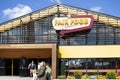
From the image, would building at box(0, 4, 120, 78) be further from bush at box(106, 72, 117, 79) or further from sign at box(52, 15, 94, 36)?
bush at box(106, 72, 117, 79)

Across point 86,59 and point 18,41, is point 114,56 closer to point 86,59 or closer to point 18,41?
point 86,59

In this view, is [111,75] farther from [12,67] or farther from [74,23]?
[12,67]

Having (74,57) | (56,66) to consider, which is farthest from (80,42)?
(56,66)

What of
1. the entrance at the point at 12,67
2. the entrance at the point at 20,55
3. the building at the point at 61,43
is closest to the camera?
the entrance at the point at 20,55

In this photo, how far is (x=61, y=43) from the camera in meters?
46.0

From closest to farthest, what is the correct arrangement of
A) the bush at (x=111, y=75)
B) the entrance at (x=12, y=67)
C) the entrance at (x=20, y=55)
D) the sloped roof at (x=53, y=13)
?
the bush at (x=111, y=75) < the entrance at (x=20, y=55) < the sloped roof at (x=53, y=13) < the entrance at (x=12, y=67)

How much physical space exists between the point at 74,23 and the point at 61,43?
8.89ft

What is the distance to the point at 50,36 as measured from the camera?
46250mm

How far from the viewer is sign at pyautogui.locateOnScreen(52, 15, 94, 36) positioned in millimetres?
45375

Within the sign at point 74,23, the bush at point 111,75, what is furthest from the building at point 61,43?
the bush at point 111,75

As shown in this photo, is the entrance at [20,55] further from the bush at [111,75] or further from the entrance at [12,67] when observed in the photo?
the bush at [111,75]

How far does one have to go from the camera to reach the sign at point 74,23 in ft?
149

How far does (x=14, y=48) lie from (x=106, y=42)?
1024 cm

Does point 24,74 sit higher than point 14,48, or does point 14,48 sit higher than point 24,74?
point 14,48
